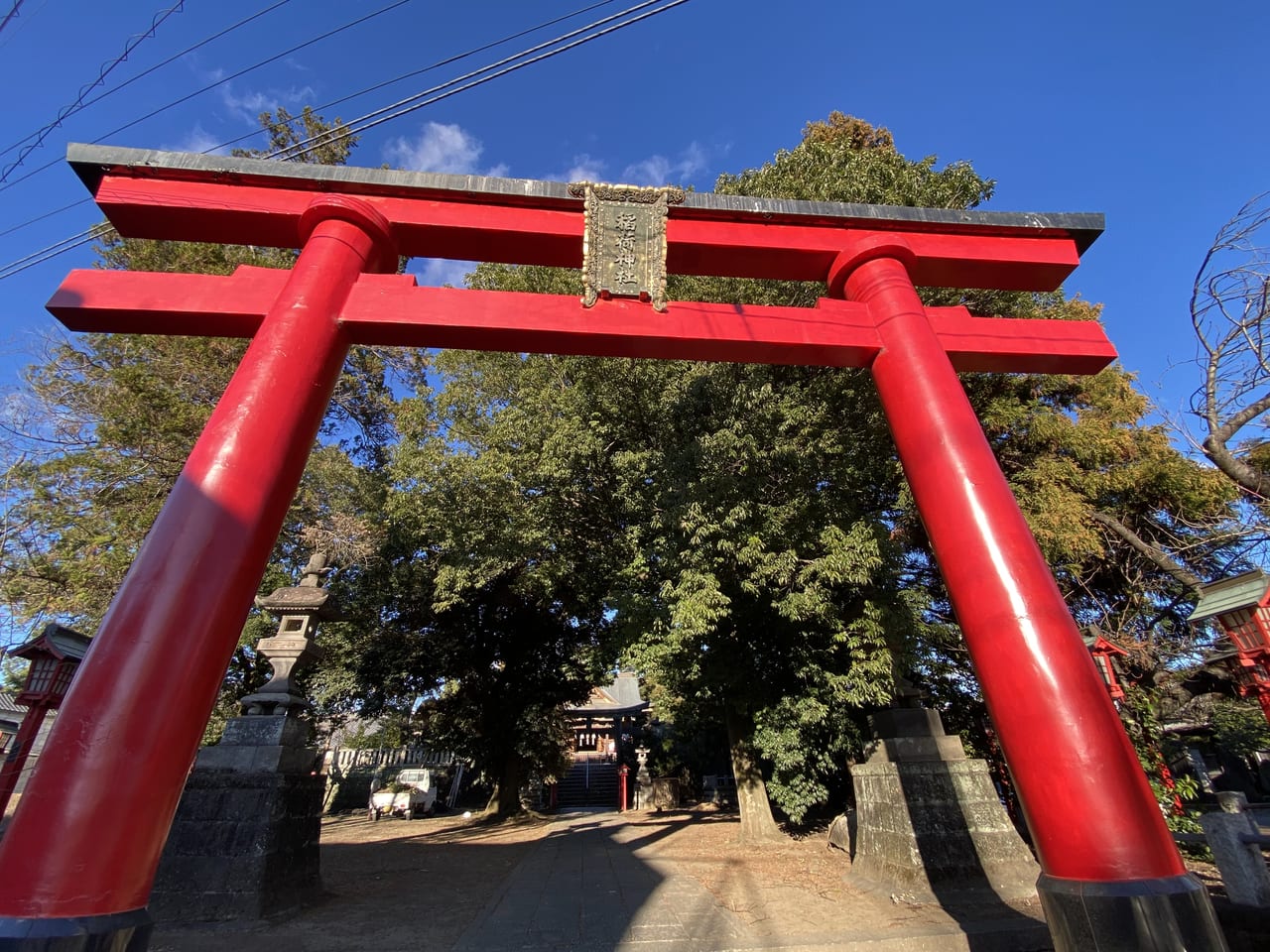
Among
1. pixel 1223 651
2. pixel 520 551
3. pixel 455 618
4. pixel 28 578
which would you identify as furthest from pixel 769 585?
pixel 28 578

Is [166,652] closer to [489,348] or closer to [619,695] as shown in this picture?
[489,348]

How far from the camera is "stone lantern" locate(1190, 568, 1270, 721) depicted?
17.4 ft

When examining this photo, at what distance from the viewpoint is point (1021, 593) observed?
9.80 feet

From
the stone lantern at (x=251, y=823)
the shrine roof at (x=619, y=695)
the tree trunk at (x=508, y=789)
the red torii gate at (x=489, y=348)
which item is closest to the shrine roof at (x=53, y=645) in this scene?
the stone lantern at (x=251, y=823)

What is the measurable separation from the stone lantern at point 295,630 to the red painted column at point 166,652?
3605 mm

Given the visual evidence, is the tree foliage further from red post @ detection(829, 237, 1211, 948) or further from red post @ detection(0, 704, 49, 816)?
red post @ detection(829, 237, 1211, 948)

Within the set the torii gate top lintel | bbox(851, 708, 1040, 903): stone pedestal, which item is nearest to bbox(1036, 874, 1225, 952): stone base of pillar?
bbox(851, 708, 1040, 903): stone pedestal

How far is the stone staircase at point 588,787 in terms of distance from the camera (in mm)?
19297

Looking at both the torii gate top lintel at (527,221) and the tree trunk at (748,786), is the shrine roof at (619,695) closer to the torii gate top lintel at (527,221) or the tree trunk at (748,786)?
the tree trunk at (748,786)

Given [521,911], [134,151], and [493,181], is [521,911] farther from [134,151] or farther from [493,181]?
[134,151]

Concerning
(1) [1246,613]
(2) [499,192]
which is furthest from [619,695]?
(2) [499,192]

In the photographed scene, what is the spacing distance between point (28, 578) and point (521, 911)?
10.7m

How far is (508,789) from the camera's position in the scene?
1433 cm

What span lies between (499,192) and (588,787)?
19893 millimetres
